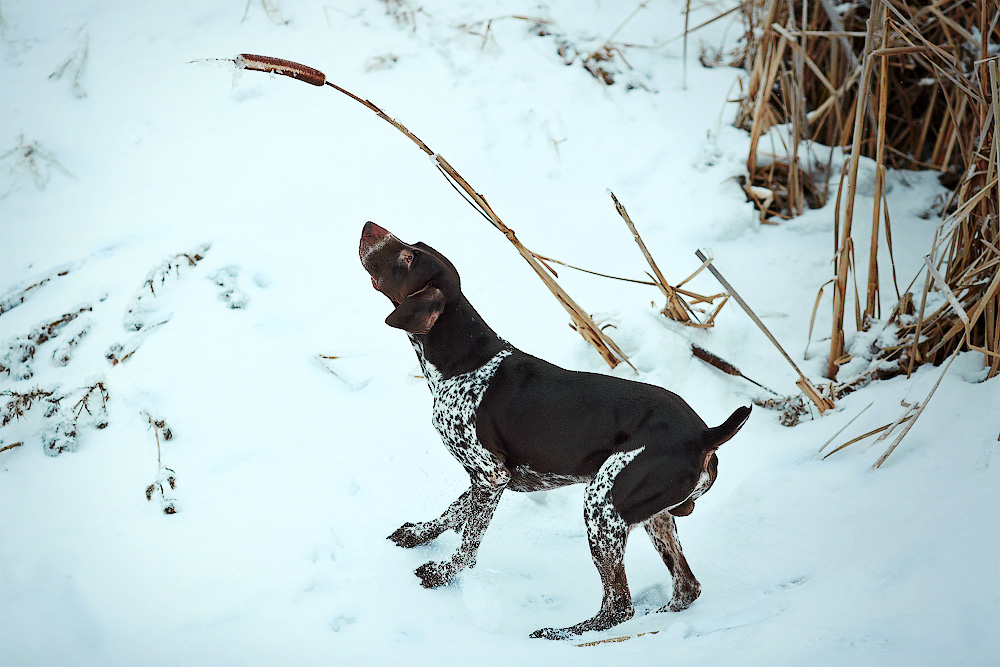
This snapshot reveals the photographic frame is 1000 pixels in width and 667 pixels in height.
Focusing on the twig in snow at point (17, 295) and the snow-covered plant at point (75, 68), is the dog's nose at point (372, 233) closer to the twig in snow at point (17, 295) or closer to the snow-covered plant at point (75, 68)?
the twig in snow at point (17, 295)

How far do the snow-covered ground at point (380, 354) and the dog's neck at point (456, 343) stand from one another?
0.80 meters

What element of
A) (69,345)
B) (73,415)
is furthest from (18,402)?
(69,345)

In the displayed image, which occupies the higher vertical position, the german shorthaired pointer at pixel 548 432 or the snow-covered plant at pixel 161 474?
the german shorthaired pointer at pixel 548 432

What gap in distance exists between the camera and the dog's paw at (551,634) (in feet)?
8.78

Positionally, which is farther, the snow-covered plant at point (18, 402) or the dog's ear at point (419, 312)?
the snow-covered plant at point (18, 402)

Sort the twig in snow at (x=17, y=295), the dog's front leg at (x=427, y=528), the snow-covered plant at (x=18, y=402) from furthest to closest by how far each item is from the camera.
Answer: the twig in snow at (x=17, y=295) < the snow-covered plant at (x=18, y=402) < the dog's front leg at (x=427, y=528)

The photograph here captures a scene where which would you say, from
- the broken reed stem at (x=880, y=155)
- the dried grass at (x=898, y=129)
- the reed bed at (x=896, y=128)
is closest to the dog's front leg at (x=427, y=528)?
the dried grass at (x=898, y=129)

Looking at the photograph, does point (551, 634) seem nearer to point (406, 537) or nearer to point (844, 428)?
point (406, 537)

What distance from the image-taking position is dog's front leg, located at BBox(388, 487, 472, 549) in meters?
3.09

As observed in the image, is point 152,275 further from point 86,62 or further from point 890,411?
point 890,411

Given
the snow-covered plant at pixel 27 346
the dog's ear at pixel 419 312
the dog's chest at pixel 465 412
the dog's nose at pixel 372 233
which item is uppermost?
the dog's nose at pixel 372 233

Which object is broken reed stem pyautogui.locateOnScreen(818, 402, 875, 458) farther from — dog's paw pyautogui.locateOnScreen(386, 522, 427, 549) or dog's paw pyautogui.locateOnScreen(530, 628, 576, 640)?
dog's paw pyautogui.locateOnScreen(386, 522, 427, 549)

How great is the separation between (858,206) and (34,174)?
530 centimetres

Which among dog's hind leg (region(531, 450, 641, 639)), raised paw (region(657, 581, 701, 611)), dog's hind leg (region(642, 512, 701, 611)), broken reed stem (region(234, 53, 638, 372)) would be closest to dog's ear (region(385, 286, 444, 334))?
broken reed stem (region(234, 53, 638, 372))
